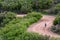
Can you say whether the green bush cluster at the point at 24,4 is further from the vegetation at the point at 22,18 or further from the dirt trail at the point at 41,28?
the dirt trail at the point at 41,28

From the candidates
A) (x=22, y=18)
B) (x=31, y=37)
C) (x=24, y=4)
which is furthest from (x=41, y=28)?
(x=24, y=4)

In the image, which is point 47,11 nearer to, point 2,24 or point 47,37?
point 2,24

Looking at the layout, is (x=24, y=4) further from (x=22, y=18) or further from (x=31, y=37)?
(x=31, y=37)

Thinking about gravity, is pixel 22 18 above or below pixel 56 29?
below

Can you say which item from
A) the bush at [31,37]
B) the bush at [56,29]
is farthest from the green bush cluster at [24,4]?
the bush at [31,37]

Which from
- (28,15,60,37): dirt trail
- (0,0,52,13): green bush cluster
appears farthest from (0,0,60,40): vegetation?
(28,15,60,37): dirt trail

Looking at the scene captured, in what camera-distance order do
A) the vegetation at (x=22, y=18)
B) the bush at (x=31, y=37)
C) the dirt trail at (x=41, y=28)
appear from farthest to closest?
the dirt trail at (x=41, y=28) → the vegetation at (x=22, y=18) → the bush at (x=31, y=37)

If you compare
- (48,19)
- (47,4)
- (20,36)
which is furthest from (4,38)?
(47,4)

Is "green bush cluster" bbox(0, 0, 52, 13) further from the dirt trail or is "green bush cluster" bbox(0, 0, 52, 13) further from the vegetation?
the dirt trail
